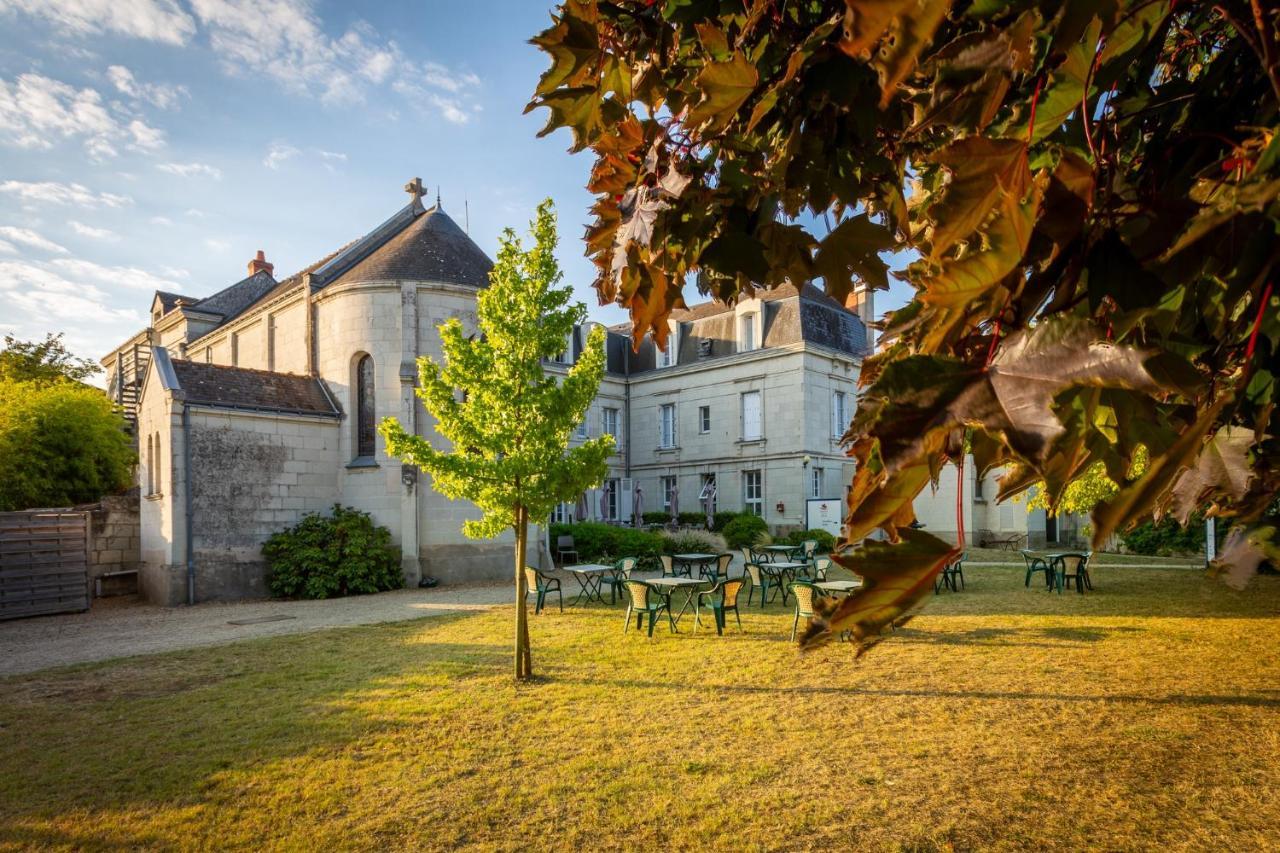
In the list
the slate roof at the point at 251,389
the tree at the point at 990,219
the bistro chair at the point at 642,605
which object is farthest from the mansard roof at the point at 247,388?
the tree at the point at 990,219

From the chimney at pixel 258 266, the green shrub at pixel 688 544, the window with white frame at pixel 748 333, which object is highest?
the chimney at pixel 258 266

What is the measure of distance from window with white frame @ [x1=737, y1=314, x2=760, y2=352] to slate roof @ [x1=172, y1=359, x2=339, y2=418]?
15846mm

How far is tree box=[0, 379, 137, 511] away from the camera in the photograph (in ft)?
57.0

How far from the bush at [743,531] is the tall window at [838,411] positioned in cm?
599

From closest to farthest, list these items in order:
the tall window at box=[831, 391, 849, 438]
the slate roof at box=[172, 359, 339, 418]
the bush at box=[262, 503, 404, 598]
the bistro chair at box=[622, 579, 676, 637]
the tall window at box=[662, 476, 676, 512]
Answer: the bistro chair at box=[622, 579, 676, 637], the bush at box=[262, 503, 404, 598], the slate roof at box=[172, 359, 339, 418], the tall window at box=[831, 391, 849, 438], the tall window at box=[662, 476, 676, 512]

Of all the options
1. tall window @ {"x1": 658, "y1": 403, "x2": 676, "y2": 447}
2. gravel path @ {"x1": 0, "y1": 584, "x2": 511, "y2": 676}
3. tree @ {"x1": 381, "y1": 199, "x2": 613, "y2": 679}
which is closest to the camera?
tree @ {"x1": 381, "y1": 199, "x2": 613, "y2": 679}

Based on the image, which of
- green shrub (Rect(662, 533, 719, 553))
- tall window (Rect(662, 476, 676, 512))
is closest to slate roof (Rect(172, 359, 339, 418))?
green shrub (Rect(662, 533, 719, 553))

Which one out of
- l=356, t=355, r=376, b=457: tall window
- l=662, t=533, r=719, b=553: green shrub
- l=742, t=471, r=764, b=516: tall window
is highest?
l=356, t=355, r=376, b=457: tall window

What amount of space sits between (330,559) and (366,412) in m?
3.81

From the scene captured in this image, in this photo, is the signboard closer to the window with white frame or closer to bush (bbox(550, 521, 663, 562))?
the window with white frame

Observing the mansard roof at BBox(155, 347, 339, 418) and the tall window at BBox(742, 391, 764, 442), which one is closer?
the mansard roof at BBox(155, 347, 339, 418)

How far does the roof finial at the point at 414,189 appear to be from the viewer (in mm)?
23375

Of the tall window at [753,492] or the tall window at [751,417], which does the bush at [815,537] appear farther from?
the tall window at [751,417]

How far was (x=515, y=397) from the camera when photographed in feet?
27.6
